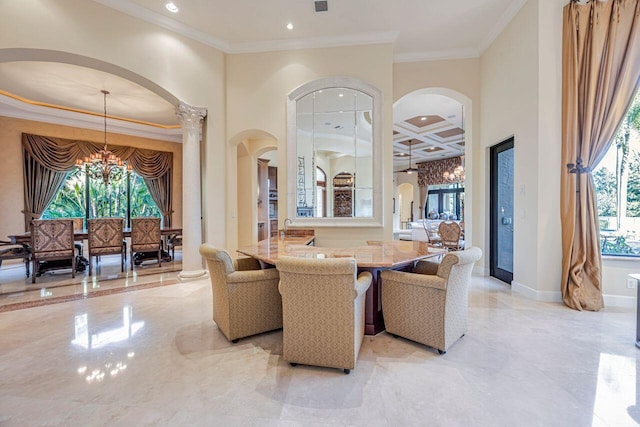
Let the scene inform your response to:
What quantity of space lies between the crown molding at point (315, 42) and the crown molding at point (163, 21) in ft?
0.96

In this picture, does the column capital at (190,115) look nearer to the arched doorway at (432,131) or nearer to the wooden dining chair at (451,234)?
the arched doorway at (432,131)

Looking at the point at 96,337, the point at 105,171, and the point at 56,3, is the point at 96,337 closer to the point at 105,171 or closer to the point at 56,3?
the point at 56,3

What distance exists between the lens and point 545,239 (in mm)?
3494

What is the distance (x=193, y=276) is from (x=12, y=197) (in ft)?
15.6

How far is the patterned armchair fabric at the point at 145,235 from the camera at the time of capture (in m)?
5.57

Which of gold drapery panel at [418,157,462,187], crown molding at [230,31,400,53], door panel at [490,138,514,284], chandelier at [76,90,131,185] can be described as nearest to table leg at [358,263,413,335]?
door panel at [490,138,514,284]

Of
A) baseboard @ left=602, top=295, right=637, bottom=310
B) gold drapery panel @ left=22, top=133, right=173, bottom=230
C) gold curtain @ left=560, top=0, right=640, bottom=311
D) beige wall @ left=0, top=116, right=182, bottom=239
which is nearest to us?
gold curtain @ left=560, top=0, right=640, bottom=311

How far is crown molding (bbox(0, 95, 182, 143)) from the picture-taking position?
5.91 m

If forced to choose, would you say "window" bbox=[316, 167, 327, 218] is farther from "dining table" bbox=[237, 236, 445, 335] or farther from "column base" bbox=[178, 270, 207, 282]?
"column base" bbox=[178, 270, 207, 282]

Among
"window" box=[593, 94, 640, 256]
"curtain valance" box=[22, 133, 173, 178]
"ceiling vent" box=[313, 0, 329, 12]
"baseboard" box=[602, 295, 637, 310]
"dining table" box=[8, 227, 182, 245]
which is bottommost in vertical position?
"baseboard" box=[602, 295, 637, 310]

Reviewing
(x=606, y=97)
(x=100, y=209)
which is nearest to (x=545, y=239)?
(x=606, y=97)

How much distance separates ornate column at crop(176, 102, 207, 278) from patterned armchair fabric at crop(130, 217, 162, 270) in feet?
4.54

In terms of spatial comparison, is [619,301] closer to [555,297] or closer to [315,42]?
[555,297]

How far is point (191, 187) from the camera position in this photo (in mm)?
4719
